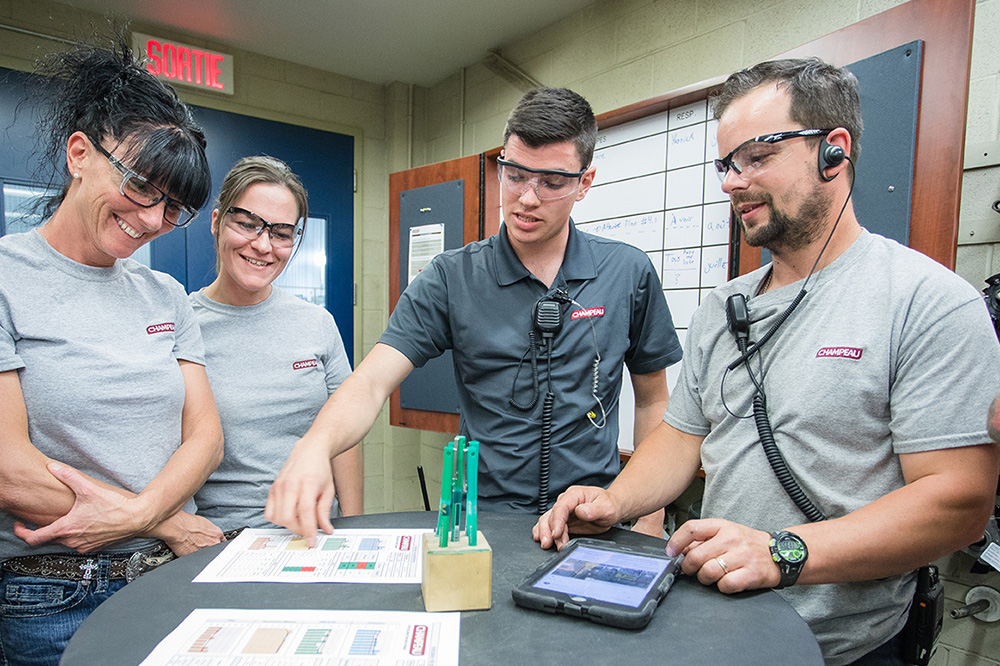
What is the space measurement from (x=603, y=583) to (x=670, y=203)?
6.05 ft

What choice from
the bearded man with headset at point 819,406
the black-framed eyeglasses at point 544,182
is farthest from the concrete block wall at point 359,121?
the bearded man with headset at point 819,406

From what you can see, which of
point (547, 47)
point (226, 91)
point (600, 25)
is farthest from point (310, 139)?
point (600, 25)

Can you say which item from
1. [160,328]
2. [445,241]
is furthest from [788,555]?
[445,241]

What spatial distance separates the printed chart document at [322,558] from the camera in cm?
91

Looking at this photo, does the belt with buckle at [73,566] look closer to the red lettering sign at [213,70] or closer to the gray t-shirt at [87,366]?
the gray t-shirt at [87,366]

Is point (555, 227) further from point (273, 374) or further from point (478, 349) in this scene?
point (273, 374)

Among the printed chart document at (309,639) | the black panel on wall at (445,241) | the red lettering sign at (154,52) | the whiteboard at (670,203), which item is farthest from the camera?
the black panel on wall at (445,241)

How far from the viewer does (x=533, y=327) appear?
1.47 metres

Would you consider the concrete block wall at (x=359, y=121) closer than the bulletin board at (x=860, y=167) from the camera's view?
No

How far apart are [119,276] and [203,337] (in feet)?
1.01

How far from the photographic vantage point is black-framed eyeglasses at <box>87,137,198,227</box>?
3.95 feet

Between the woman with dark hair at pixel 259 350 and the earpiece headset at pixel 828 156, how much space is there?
1.30 m

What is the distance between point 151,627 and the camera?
29.4 inches

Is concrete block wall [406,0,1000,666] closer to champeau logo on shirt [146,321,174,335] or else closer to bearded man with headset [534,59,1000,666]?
bearded man with headset [534,59,1000,666]
